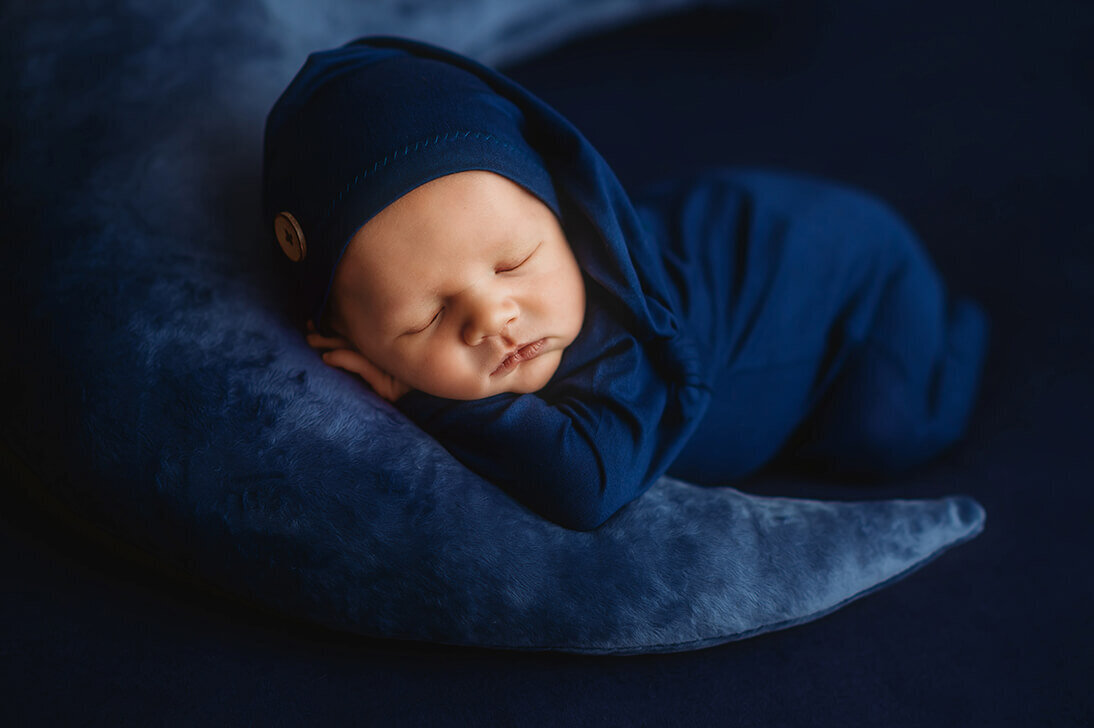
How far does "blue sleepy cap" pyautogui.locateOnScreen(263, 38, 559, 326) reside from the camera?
0.72 meters

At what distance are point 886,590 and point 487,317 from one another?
0.52 meters

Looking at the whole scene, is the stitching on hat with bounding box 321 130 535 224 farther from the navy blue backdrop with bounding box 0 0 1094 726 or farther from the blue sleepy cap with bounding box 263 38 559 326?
the navy blue backdrop with bounding box 0 0 1094 726

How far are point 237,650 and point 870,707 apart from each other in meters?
0.60

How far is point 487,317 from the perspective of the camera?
74 centimetres

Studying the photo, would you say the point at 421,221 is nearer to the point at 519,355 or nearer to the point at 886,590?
the point at 519,355

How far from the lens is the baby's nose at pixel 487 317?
29.2 inches

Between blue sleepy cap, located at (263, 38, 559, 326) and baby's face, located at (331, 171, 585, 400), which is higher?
blue sleepy cap, located at (263, 38, 559, 326)

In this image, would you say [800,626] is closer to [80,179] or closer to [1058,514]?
[1058,514]

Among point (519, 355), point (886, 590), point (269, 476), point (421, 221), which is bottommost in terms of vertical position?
point (886, 590)

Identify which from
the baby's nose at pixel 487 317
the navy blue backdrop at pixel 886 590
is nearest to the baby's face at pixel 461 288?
the baby's nose at pixel 487 317

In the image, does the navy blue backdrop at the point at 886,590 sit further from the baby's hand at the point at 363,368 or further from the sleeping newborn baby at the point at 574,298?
the baby's hand at the point at 363,368

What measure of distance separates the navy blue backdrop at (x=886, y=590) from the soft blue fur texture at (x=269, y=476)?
4 cm

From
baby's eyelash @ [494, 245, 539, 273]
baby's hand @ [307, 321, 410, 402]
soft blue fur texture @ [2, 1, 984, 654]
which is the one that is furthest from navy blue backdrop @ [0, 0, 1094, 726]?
baby's eyelash @ [494, 245, 539, 273]

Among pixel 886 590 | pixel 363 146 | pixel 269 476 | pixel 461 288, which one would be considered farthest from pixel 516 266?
pixel 886 590
